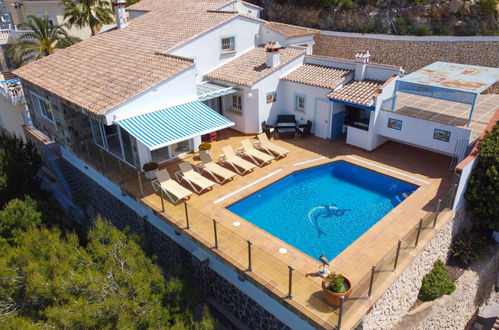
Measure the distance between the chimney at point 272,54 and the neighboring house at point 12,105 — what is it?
23770mm

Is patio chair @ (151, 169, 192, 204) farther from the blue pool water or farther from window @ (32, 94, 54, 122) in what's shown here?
window @ (32, 94, 54, 122)

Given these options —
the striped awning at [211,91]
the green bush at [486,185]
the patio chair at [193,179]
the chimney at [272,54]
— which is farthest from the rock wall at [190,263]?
the chimney at [272,54]

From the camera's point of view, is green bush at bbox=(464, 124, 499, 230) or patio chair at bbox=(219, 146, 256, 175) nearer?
green bush at bbox=(464, 124, 499, 230)

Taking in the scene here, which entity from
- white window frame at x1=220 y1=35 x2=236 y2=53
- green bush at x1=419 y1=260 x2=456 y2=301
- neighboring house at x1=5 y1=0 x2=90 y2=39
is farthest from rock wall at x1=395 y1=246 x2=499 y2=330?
neighboring house at x1=5 y1=0 x2=90 y2=39

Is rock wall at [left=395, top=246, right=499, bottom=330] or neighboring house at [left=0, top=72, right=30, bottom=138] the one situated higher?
neighboring house at [left=0, top=72, right=30, bottom=138]

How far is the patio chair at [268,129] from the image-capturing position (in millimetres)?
28938

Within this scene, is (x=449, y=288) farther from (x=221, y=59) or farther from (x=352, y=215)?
(x=221, y=59)

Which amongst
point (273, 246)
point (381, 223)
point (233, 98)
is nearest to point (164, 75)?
point (233, 98)

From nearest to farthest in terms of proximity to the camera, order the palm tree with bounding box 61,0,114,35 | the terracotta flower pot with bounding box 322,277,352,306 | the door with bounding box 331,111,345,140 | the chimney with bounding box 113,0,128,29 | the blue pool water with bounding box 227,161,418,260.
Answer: the terracotta flower pot with bounding box 322,277,352,306 < the blue pool water with bounding box 227,161,418,260 < the door with bounding box 331,111,345,140 < the chimney with bounding box 113,0,128,29 < the palm tree with bounding box 61,0,114,35

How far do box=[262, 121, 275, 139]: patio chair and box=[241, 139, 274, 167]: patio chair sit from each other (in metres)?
3.73

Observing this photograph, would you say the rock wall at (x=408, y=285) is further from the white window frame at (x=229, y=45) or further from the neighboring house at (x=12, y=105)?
the neighboring house at (x=12, y=105)

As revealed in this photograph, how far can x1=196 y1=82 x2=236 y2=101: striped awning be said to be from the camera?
26497 millimetres

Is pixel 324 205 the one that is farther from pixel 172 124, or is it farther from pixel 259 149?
pixel 172 124

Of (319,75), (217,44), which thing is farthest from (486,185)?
(217,44)
